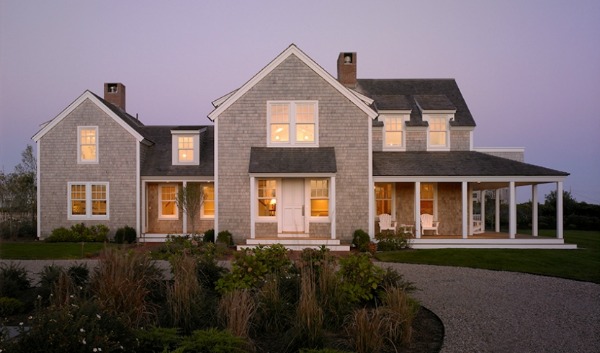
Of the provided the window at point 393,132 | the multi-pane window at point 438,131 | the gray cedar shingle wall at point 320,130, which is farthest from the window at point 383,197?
the multi-pane window at point 438,131

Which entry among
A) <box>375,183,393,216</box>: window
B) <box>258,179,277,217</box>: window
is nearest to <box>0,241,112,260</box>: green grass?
<box>258,179,277,217</box>: window

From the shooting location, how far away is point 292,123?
19.9m

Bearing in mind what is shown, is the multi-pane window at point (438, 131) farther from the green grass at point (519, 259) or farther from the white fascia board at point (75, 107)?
the white fascia board at point (75, 107)

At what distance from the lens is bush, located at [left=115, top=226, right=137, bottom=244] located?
21122mm

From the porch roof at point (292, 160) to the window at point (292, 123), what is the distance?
0.41 metres

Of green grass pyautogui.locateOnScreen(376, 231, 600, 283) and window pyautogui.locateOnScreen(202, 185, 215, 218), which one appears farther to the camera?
window pyautogui.locateOnScreen(202, 185, 215, 218)

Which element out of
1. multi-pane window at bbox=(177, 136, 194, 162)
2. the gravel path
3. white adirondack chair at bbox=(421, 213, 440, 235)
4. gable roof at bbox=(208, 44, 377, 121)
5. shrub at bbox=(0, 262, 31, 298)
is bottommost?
the gravel path

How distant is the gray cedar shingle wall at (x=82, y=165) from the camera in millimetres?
22297

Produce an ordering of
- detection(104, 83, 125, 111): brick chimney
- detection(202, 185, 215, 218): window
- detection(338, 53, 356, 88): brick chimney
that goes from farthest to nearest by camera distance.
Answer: detection(104, 83, 125, 111): brick chimney, detection(338, 53, 356, 88): brick chimney, detection(202, 185, 215, 218): window

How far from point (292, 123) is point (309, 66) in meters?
2.62

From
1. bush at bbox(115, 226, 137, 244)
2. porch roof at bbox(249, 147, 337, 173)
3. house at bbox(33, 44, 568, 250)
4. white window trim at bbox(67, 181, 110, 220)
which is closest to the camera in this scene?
porch roof at bbox(249, 147, 337, 173)

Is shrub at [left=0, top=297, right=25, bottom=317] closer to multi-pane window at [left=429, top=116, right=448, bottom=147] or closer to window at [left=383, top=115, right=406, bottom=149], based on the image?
window at [left=383, top=115, right=406, bottom=149]

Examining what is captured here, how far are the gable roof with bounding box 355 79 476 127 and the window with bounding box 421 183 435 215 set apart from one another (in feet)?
10.3

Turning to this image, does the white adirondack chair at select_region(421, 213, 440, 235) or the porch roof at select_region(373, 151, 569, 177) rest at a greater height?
the porch roof at select_region(373, 151, 569, 177)
